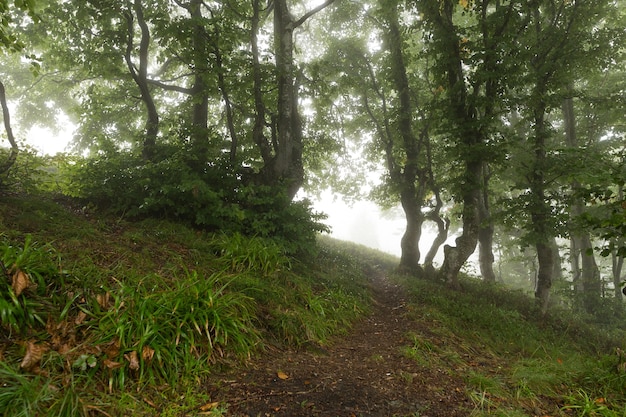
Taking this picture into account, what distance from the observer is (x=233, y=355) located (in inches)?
140

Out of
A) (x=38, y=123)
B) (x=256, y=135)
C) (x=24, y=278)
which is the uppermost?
(x=38, y=123)

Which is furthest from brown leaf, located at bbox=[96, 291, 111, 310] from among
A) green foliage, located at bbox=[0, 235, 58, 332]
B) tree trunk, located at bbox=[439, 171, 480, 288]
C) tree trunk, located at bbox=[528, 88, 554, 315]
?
tree trunk, located at bbox=[528, 88, 554, 315]

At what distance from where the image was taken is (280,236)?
6.99 meters

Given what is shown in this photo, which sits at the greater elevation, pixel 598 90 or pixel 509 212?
pixel 598 90

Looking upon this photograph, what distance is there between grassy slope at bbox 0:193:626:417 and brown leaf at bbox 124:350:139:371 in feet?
0.07

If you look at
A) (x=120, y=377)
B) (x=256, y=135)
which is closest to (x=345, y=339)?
(x=120, y=377)

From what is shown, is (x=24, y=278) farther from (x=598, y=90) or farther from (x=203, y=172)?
(x=598, y=90)

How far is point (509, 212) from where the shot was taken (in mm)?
8414

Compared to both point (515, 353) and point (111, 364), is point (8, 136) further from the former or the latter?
point (515, 353)

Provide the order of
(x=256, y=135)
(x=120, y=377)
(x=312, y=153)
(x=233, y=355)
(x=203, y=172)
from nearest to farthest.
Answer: (x=120, y=377) → (x=233, y=355) → (x=203, y=172) → (x=256, y=135) → (x=312, y=153)

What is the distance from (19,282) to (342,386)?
3117 millimetres

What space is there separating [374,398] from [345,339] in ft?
6.39

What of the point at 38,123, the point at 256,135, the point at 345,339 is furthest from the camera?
the point at 38,123

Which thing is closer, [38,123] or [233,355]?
[233,355]
